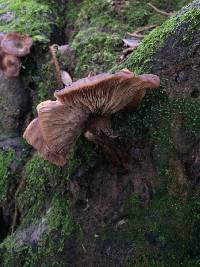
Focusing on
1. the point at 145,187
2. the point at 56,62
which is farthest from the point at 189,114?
the point at 56,62

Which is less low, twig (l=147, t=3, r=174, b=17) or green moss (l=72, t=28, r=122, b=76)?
twig (l=147, t=3, r=174, b=17)

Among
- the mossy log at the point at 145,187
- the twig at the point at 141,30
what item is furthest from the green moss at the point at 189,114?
the twig at the point at 141,30

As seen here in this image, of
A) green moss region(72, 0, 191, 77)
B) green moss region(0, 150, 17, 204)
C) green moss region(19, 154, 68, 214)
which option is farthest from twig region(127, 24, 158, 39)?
green moss region(0, 150, 17, 204)

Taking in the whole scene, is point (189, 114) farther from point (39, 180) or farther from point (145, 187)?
point (39, 180)

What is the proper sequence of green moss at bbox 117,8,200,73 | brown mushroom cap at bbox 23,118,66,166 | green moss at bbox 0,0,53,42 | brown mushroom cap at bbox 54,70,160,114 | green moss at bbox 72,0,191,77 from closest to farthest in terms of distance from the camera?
brown mushroom cap at bbox 54,70,160,114 → brown mushroom cap at bbox 23,118,66,166 → green moss at bbox 117,8,200,73 → green moss at bbox 72,0,191,77 → green moss at bbox 0,0,53,42

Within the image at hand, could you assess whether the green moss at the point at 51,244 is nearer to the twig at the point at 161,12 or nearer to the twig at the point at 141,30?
the twig at the point at 141,30

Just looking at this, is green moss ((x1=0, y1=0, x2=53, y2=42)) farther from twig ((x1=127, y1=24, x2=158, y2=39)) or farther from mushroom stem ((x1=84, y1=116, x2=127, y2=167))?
mushroom stem ((x1=84, y1=116, x2=127, y2=167))

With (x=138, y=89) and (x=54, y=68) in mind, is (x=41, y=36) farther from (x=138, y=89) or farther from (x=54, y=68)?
(x=138, y=89)
